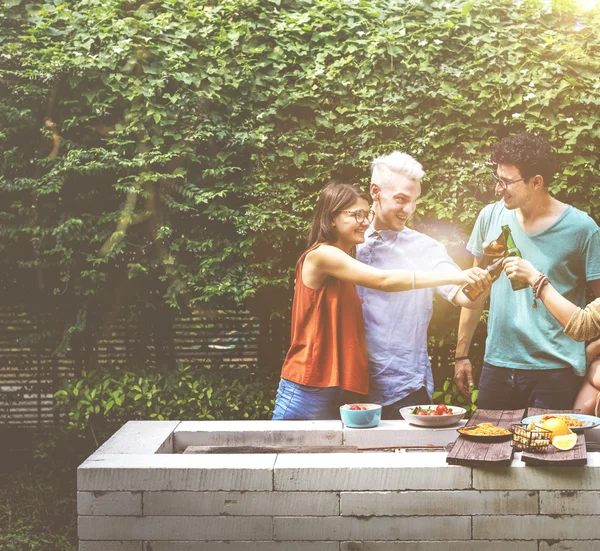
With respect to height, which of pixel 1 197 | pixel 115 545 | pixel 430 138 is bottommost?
pixel 115 545

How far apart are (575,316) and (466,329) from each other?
3.26ft

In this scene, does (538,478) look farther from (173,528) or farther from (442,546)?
(173,528)

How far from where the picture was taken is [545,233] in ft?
12.9

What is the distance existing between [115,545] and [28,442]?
308 centimetres

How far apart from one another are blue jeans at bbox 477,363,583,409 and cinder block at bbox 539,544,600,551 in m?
1.29

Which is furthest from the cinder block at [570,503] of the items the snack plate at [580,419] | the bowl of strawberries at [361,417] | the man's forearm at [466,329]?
the man's forearm at [466,329]

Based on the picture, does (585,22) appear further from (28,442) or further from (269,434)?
(28,442)

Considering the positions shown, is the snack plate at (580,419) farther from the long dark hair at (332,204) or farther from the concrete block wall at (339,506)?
the long dark hair at (332,204)

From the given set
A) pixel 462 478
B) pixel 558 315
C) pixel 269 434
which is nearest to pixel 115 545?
pixel 269 434

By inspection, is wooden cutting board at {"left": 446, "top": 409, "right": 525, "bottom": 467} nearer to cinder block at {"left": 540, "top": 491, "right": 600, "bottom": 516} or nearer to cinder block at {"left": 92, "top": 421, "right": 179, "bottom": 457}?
cinder block at {"left": 540, "top": 491, "right": 600, "bottom": 516}

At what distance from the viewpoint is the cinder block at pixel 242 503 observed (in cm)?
262

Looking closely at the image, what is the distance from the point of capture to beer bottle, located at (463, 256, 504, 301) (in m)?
3.89

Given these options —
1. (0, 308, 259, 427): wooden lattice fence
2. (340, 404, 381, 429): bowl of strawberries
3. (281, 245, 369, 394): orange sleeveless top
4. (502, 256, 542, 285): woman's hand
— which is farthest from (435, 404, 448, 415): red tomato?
(0, 308, 259, 427): wooden lattice fence

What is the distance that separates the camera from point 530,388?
392 cm
